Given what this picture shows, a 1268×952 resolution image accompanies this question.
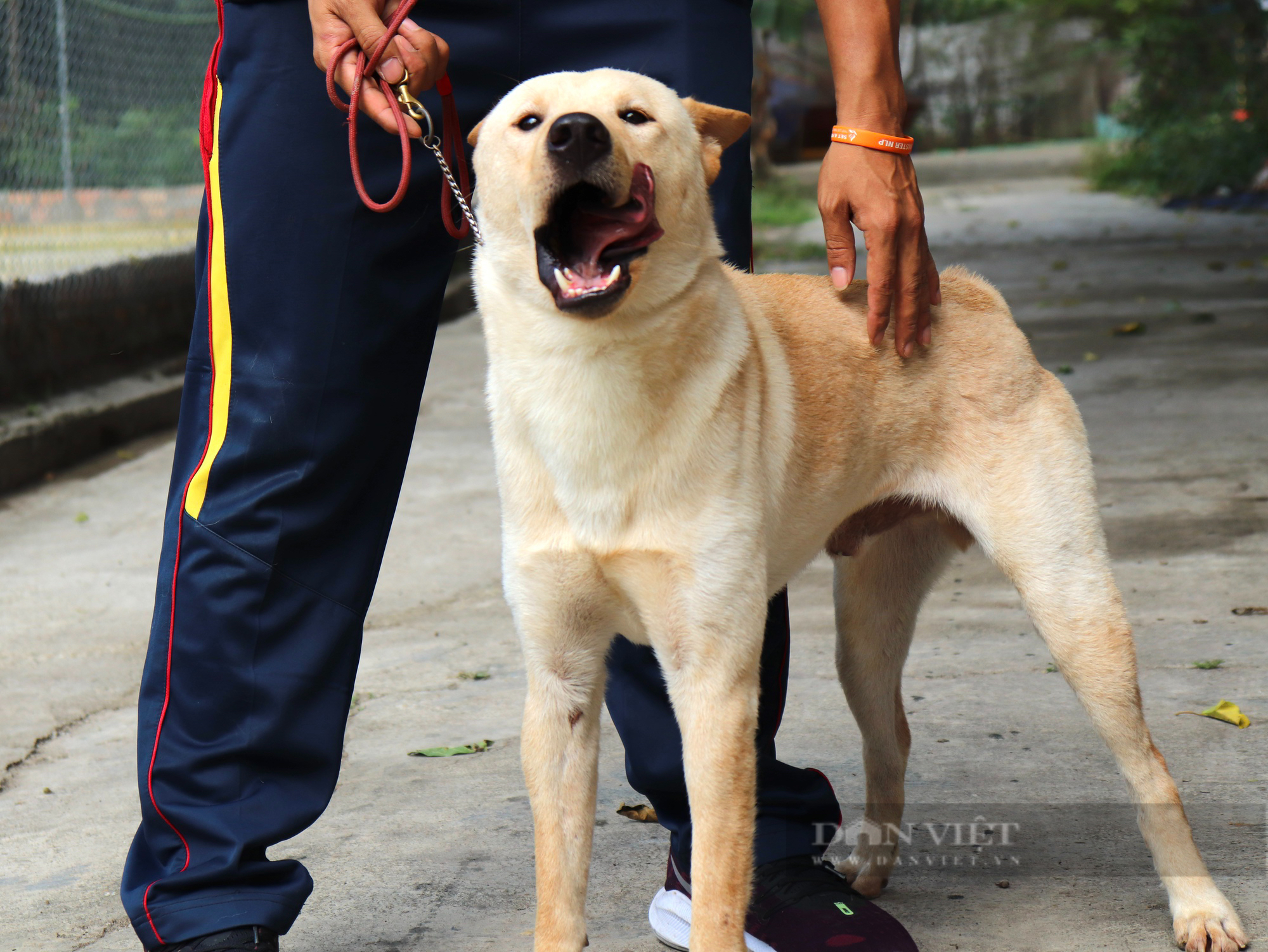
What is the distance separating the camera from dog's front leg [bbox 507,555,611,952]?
194 cm

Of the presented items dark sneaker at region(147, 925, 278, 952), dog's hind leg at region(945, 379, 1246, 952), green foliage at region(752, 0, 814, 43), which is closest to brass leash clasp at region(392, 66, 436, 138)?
dog's hind leg at region(945, 379, 1246, 952)

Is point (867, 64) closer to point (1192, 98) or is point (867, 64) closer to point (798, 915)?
point (798, 915)

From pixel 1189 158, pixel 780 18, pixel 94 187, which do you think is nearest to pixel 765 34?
pixel 780 18

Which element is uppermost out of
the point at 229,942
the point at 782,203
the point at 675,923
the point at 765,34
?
the point at 765,34

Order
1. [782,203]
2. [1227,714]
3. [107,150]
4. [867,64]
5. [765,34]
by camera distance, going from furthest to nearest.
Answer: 1. [765,34]
2. [782,203]
3. [107,150]
4. [1227,714]
5. [867,64]

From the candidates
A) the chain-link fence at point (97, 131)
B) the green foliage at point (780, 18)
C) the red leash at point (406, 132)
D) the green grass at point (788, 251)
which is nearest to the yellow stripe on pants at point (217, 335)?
the red leash at point (406, 132)

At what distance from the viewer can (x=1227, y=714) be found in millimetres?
2898

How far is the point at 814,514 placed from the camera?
2.17 m

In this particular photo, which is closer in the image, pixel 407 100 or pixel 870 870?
pixel 407 100

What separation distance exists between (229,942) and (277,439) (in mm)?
759

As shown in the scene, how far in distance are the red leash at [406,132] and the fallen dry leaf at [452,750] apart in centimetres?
139

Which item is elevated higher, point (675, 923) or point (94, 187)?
point (94, 187)

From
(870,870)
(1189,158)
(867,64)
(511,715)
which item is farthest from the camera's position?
(1189,158)

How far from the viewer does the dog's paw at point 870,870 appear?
94.1 inches
